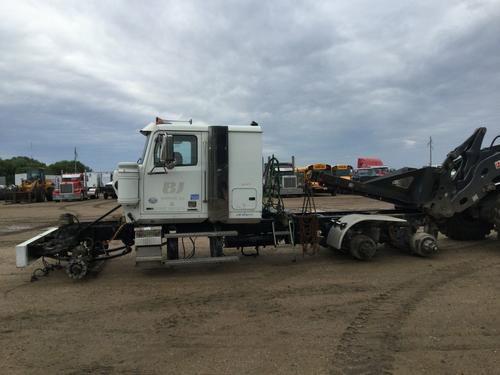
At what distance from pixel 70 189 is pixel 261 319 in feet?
120

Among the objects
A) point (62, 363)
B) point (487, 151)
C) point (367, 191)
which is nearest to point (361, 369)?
point (62, 363)

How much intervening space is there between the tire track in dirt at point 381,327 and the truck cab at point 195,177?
9.62ft

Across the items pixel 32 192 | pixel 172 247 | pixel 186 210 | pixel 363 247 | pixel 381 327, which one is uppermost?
pixel 32 192

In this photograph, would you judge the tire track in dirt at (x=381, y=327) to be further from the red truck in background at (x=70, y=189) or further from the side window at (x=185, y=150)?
the red truck in background at (x=70, y=189)

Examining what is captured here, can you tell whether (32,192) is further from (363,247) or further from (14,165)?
(14,165)

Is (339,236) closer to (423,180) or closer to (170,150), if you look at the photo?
(423,180)

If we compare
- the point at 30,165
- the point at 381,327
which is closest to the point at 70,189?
the point at 381,327

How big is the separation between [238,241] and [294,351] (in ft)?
13.2

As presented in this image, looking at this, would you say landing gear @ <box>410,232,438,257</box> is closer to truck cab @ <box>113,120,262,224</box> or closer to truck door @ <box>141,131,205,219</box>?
truck cab @ <box>113,120,262,224</box>

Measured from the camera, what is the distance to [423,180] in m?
9.54

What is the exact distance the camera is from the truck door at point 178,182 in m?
7.71

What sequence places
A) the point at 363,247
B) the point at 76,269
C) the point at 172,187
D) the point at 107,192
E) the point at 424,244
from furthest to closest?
1. the point at 107,192
2. the point at 424,244
3. the point at 363,247
4. the point at 172,187
5. the point at 76,269

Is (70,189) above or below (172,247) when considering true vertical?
above

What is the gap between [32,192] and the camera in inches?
1495
